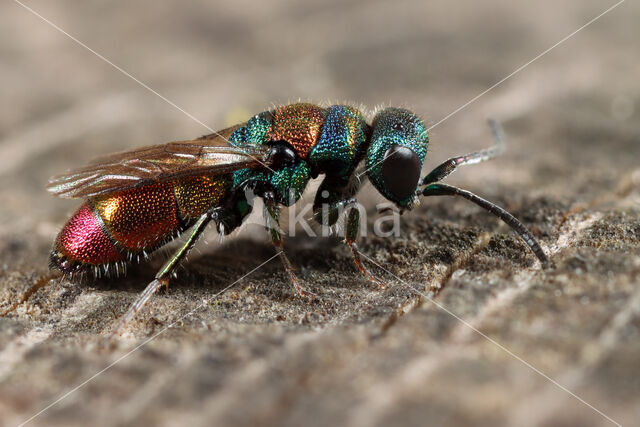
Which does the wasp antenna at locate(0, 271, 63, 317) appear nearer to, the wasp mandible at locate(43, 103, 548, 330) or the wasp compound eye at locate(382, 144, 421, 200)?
the wasp mandible at locate(43, 103, 548, 330)

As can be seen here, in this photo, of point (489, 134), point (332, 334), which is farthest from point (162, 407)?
point (489, 134)

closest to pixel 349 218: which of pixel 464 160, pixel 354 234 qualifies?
pixel 354 234

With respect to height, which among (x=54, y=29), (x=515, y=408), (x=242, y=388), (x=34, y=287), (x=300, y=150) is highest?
(x=54, y=29)

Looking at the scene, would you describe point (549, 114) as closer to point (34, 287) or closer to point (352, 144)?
point (352, 144)

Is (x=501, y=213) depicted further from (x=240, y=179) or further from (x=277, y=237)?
(x=240, y=179)

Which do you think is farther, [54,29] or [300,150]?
[54,29]
